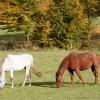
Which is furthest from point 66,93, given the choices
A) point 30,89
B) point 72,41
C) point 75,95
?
point 72,41

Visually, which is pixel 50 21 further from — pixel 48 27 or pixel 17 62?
pixel 17 62

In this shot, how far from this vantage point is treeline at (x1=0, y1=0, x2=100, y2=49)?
3775cm

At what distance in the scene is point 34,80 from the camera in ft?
58.8

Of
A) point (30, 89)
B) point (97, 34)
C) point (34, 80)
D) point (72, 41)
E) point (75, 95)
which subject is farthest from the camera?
point (97, 34)

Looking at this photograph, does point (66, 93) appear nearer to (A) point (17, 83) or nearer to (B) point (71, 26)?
(A) point (17, 83)

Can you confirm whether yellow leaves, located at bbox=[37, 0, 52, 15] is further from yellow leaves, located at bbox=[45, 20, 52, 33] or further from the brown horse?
the brown horse

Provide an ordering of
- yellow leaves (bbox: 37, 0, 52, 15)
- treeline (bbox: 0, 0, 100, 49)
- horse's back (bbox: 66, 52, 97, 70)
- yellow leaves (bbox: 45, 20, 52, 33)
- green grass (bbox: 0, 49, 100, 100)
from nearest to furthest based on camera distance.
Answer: green grass (bbox: 0, 49, 100, 100) < horse's back (bbox: 66, 52, 97, 70) < treeline (bbox: 0, 0, 100, 49) < yellow leaves (bbox: 45, 20, 52, 33) < yellow leaves (bbox: 37, 0, 52, 15)

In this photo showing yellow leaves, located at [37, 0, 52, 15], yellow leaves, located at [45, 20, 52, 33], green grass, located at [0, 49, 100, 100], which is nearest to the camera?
green grass, located at [0, 49, 100, 100]

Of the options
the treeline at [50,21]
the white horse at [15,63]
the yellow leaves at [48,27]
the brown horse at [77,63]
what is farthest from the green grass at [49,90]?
the yellow leaves at [48,27]

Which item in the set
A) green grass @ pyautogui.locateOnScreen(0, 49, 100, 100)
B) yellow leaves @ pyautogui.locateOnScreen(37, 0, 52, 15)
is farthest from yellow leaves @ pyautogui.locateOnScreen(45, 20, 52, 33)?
green grass @ pyautogui.locateOnScreen(0, 49, 100, 100)

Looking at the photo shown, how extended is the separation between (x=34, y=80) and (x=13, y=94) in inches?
161

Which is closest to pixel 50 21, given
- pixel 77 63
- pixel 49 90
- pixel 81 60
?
pixel 81 60

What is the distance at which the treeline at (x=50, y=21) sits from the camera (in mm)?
37750

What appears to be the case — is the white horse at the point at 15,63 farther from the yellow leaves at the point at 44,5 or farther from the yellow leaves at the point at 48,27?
the yellow leaves at the point at 44,5
